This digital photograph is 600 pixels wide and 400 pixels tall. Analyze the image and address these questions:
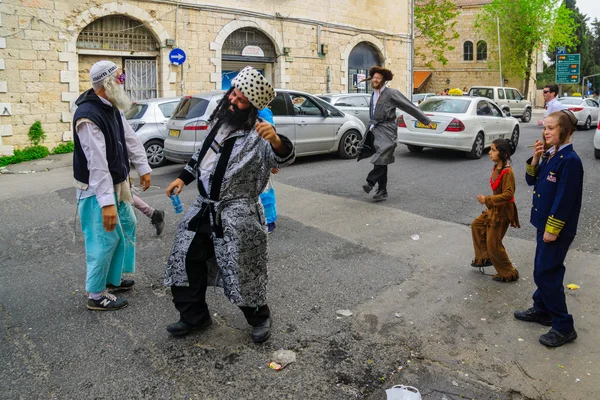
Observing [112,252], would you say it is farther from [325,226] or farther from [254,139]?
[325,226]

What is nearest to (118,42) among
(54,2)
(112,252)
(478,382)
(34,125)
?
(54,2)

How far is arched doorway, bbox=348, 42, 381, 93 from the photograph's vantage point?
23438 mm

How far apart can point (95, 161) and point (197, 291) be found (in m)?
1.22

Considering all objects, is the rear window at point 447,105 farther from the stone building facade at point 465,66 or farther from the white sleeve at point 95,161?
the stone building facade at point 465,66

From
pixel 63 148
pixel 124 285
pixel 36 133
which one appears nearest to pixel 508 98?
pixel 63 148

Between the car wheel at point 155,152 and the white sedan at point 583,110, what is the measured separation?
16272mm

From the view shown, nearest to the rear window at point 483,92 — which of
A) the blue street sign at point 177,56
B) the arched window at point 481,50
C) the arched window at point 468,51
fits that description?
the blue street sign at point 177,56

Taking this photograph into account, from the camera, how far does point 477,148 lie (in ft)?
39.9

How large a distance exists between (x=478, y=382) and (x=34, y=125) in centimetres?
1409

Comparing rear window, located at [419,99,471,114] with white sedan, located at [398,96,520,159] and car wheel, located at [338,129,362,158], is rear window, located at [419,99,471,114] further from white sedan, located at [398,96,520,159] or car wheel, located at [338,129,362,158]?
car wheel, located at [338,129,362,158]

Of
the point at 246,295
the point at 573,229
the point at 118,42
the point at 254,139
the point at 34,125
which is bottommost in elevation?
the point at 246,295

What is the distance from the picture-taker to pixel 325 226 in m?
6.72

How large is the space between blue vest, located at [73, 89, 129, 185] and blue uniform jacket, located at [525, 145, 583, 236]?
3126mm

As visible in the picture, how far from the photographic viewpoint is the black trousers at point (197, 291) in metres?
3.53
